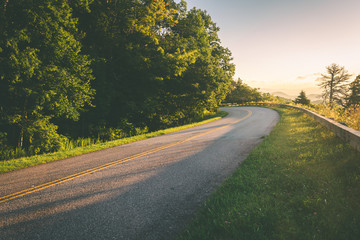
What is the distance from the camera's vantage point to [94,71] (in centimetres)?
1346

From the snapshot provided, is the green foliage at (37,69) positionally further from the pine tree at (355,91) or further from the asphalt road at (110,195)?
the pine tree at (355,91)

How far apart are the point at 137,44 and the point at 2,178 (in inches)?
511

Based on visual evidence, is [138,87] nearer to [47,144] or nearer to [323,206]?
[47,144]

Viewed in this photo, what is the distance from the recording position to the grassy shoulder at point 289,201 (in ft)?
8.43

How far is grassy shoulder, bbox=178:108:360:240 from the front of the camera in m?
2.57

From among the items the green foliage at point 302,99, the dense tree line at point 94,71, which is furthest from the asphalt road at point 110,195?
the green foliage at point 302,99

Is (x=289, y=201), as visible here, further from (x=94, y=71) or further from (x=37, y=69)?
(x=94, y=71)

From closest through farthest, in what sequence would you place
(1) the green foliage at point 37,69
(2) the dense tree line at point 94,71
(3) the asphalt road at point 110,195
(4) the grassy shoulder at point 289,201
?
(4) the grassy shoulder at point 289,201 < (3) the asphalt road at point 110,195 < (1) the green foliage at point 37,69 < (2) the dense tree line at point 94,71

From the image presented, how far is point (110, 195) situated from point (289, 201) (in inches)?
147

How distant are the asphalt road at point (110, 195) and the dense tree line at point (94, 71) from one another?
5296mm

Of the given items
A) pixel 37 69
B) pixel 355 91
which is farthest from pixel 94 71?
pixel 355 91

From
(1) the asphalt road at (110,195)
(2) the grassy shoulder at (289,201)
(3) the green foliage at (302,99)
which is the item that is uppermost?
(3) the green foliage at (302,99)

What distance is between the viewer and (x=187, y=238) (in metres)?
2.54

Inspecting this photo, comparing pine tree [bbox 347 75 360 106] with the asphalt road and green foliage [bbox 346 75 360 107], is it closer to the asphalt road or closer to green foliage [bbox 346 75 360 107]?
green foliage [bbox 346 75 360 107]
